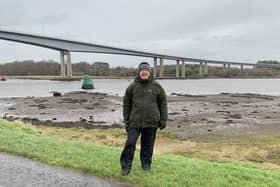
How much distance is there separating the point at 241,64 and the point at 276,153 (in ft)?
378

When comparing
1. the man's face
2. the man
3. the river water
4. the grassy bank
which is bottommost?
the river water

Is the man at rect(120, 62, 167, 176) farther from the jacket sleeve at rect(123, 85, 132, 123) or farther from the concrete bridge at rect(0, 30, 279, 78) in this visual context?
the concrete bridge at rect(0, 30, 279, 78)

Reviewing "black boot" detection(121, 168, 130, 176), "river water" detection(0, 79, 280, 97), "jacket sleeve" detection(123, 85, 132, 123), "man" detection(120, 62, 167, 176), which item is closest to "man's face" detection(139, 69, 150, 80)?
"man" detection(120, 62, 167, 176)

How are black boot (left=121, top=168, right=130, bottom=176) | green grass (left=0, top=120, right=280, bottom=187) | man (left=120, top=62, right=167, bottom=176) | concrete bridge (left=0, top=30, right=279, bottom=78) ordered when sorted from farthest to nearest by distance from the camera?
1. concrete bridge (left=0, top=30, right=279, bottom=78)
2. black boot (left=121, top=168, right=130, bottom=176)
3. man (left=120, top=62, right=167, bottom=176)
4. green grass (left=0, top=120, right=280, bottom=187)

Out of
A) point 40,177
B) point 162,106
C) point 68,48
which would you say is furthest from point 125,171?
point 68,48

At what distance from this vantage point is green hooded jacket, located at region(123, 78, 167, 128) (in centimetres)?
656

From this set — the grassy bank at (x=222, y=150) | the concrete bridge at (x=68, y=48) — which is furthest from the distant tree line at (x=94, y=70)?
the grassy bank at (x=222, y=150)

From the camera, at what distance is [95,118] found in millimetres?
28641

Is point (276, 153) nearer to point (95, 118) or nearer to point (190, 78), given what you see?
point (95, 118)

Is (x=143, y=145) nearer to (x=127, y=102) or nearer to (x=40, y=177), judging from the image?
(x=127, y=102)

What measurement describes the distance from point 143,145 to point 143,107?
81 centimetres

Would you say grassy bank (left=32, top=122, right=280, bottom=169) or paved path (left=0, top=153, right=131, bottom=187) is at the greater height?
paved path (left=0, top=153, right=131, bottom=187)

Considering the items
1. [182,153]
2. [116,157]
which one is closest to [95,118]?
[182,153]

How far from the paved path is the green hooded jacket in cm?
109
